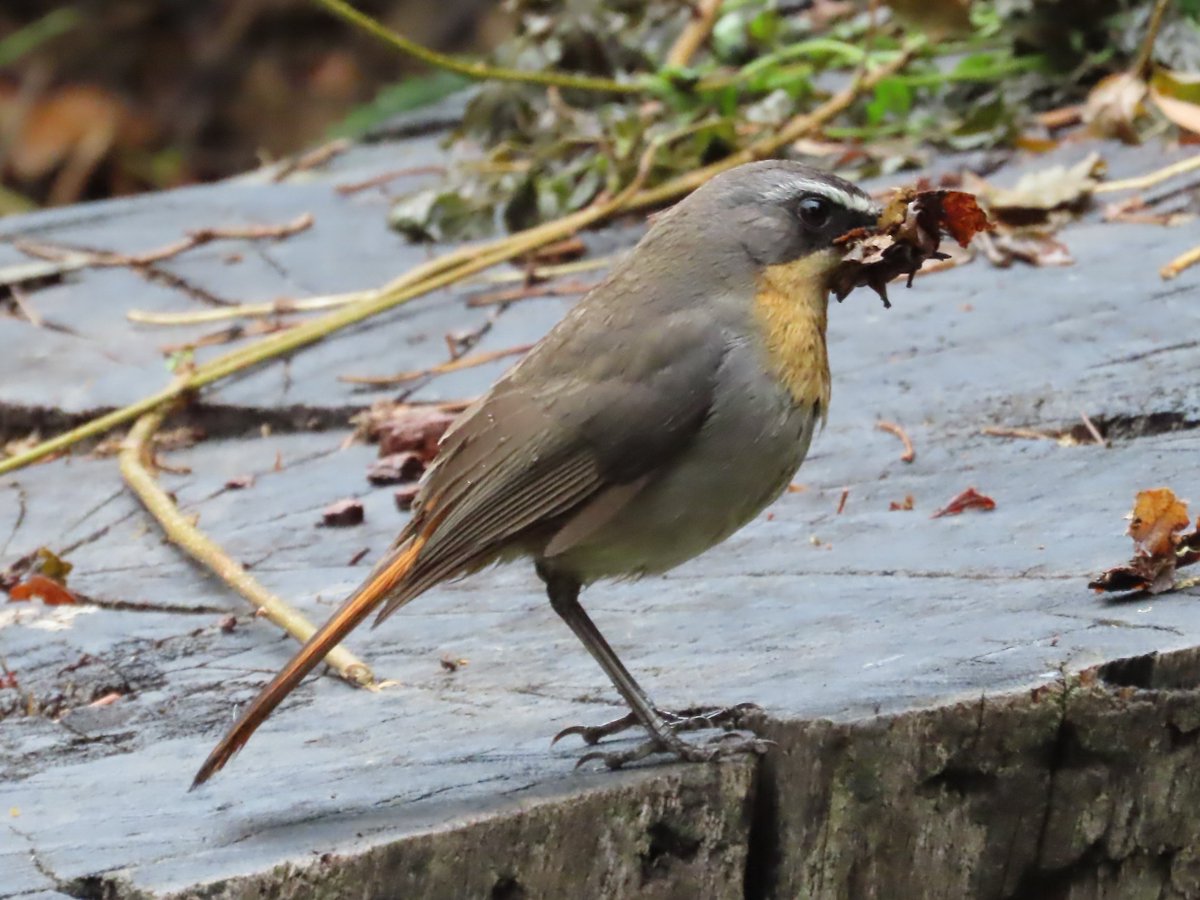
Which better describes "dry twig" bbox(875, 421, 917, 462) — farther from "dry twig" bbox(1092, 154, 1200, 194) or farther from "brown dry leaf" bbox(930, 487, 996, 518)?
"dry twig" bbox(1092, 154, 1200, 194)

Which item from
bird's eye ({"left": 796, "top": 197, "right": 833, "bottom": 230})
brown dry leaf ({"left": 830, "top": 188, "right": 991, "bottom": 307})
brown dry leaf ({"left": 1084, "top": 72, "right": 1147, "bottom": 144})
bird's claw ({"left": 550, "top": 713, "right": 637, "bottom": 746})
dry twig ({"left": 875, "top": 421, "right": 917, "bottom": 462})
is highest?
bird's eye ({"left": 796, "top": 197, "right": 833, "bottom": 230})

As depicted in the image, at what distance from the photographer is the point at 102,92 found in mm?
10984

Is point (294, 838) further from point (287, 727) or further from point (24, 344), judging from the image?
point (24, 344)

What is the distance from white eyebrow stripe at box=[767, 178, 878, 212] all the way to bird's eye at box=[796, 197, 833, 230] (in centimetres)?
1

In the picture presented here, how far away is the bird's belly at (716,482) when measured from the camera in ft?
9.05

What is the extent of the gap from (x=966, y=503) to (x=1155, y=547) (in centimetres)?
60

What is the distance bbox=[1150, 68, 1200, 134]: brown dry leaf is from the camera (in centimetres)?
505

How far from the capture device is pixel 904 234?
294cm

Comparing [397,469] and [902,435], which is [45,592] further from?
[902,435]

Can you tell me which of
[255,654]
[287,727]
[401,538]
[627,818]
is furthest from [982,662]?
[255,654]

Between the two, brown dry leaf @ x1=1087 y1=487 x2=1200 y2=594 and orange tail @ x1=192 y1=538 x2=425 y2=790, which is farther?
brown dry leaf @ x1=1087 y1=487 x2=1200 y2=594

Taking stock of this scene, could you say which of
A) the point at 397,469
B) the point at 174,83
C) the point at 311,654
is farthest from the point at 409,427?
the point at 174,83

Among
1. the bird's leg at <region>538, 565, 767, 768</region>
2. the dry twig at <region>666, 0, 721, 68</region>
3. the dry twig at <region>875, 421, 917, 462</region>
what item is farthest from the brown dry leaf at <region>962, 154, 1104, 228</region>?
the bird's leg at <region>538, 565, 767, 768</region>

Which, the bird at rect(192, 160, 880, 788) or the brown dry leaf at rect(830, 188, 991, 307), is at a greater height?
the brown dry leaf at rect(830, 188, 991, 307)
